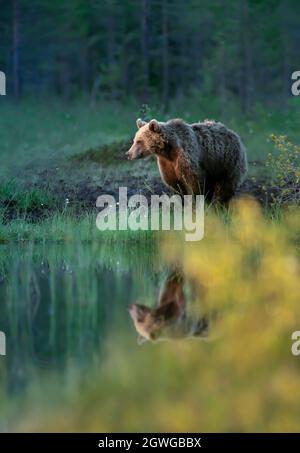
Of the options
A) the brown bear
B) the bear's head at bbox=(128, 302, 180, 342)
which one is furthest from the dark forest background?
the bear's head at bbox=(128, 302, 180, 342)

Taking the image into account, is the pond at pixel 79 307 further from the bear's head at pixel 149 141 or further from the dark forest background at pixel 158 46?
the dark forest background at pixel 158 46

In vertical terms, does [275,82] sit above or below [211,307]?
above

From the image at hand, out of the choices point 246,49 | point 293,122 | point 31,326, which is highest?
point 246,49

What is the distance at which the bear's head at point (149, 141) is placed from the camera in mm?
11148

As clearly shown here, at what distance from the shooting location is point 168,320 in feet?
22.8

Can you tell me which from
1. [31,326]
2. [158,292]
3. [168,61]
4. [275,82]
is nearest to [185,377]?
[31,326]

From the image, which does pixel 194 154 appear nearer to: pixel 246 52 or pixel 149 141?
pixel 149 141

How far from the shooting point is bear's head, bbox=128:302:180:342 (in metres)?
6.62

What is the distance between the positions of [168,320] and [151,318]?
145 millimetres

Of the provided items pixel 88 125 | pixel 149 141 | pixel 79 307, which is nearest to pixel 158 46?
pixel 88 125

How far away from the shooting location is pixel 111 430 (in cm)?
490

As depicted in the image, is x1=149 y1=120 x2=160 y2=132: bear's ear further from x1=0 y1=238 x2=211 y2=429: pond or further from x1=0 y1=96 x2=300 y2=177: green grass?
x1=0 y1=96 x2=300 y2=177: green grass
